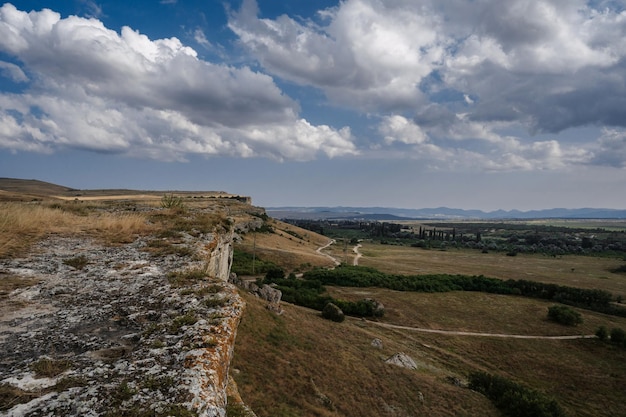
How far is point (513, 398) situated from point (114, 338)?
30110 mm

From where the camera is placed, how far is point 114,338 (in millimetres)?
5922

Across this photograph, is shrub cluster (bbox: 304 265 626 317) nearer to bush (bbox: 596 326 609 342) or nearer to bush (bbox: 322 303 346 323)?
bush (bbox: 596 326 609 342)

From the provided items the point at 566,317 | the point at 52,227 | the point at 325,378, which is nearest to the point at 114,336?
the point at 52,227

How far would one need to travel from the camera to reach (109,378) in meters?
4.71

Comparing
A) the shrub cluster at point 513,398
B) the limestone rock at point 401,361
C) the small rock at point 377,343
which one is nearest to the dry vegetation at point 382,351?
the limestone rock at point 401,361

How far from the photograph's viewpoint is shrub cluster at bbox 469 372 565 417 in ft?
80.7

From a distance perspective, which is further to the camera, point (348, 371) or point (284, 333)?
point (284, 333)

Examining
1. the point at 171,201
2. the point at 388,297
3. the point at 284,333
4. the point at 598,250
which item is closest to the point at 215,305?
the point at 171,201

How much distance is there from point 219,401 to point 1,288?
626 cm

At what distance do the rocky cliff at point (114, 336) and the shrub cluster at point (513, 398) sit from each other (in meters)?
27.3

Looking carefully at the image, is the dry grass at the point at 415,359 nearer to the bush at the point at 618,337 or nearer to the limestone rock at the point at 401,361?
the limestone rock at the point at 401,361

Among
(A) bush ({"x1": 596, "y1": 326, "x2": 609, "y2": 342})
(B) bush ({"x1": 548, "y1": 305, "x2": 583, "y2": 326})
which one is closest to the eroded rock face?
(A) bush ({"x1": 596, "y1": 326, "x2": 609, "y2": 342})

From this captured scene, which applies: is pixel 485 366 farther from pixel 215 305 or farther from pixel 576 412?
pixel 215 305

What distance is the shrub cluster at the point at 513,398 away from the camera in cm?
2459
